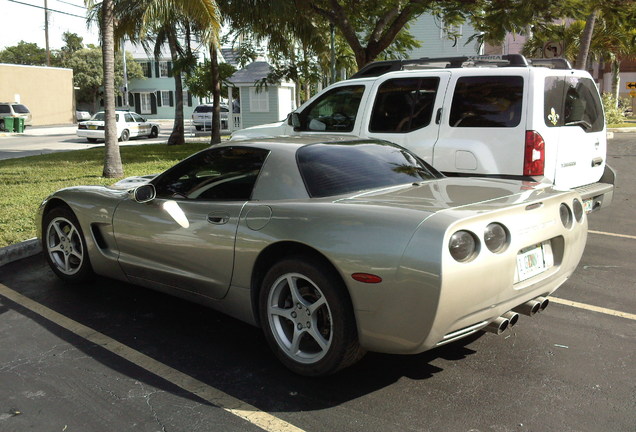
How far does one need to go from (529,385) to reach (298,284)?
58.2 inches

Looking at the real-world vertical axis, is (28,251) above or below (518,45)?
below

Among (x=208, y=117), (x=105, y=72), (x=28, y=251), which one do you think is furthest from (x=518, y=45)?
(x=28, y=251)

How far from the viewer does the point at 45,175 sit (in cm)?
1378

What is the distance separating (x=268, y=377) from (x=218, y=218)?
1.12 meters

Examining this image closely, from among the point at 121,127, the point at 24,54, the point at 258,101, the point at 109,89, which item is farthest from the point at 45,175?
the point at 24,54

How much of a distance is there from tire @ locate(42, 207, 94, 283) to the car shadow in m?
0.15

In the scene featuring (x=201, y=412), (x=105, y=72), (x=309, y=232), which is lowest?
(x=201, y=412)

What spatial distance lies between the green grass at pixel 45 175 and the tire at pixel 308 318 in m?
4.31

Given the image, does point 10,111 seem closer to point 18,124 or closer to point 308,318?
point 18,124

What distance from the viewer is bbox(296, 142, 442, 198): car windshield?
4.05m

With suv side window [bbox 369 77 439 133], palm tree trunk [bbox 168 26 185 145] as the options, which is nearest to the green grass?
palm tree trunk [bbox 168 26 185 145]

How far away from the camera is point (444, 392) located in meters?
3.48

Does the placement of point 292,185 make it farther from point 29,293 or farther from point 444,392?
point 29,293

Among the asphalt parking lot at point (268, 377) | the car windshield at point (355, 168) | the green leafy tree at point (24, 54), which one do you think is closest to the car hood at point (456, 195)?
the car windshield at point (355, 168)
